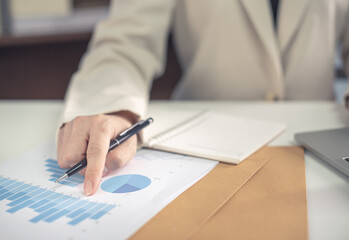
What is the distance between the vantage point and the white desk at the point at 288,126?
0.35 metres

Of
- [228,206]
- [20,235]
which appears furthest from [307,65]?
[20,235]

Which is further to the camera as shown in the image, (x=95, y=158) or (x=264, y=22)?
(x=264, y=22)

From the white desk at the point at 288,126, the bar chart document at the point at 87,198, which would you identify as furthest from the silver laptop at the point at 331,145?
the bar chart document at the point at 87,198

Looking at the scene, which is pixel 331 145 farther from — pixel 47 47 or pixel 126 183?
pixel 47 47

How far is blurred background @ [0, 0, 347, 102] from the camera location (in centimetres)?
132

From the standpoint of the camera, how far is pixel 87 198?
1.26 ft

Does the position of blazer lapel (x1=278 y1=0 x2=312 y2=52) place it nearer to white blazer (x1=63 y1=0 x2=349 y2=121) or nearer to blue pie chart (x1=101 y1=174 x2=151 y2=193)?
white blazer (x1=63 y1=0 x2=349 y2=121)

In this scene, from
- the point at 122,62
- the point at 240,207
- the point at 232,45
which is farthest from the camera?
the point at 232,45

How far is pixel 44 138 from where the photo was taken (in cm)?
62

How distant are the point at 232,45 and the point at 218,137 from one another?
415mm

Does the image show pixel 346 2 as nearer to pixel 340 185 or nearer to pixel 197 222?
pixel 340 185

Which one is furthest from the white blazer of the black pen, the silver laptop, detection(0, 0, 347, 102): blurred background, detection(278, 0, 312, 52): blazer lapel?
detection(0, 0, 347, 102): blurred background

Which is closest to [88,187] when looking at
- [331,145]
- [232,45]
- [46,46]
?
[331,145]

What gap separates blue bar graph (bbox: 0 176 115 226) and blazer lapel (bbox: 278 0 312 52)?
66 centimetres
